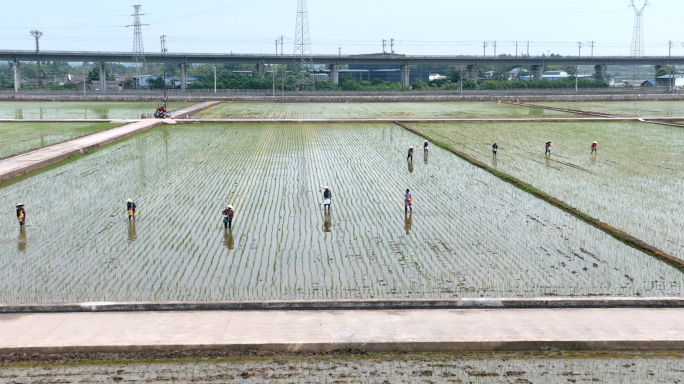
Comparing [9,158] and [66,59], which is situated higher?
[66,59]

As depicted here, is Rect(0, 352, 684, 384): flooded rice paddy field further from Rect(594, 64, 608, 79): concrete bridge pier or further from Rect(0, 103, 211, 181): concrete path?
Rect(594, 64, 608, 79): concrete bridge pier

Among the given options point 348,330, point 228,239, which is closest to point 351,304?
point 348,330

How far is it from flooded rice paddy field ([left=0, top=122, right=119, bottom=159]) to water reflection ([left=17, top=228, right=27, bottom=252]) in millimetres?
17535

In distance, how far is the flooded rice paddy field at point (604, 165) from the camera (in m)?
22.3

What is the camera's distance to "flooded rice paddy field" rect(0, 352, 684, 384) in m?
11.3

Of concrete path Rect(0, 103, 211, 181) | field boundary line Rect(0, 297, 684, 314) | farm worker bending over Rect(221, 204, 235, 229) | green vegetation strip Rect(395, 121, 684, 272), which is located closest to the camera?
field boundary line Rect(0, 297, 684, 314)

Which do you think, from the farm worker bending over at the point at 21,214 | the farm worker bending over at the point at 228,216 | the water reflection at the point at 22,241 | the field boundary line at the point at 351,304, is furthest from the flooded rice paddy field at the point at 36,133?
the field boundary line at the point at 351,304

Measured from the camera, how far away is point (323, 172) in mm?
32156

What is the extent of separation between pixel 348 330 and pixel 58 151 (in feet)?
96.2

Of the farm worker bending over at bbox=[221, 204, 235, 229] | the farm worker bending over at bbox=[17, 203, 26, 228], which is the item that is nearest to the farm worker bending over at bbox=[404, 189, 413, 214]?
the farm worker bending over at bbox=[221, 204, 235, 229]

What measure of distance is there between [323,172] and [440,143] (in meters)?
12.9

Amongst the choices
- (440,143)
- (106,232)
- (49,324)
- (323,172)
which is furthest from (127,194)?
(440,143)

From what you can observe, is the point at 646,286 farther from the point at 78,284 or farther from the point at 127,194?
the point at 127,194

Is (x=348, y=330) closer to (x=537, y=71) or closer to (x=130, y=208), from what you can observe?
(x=130, y=208)
